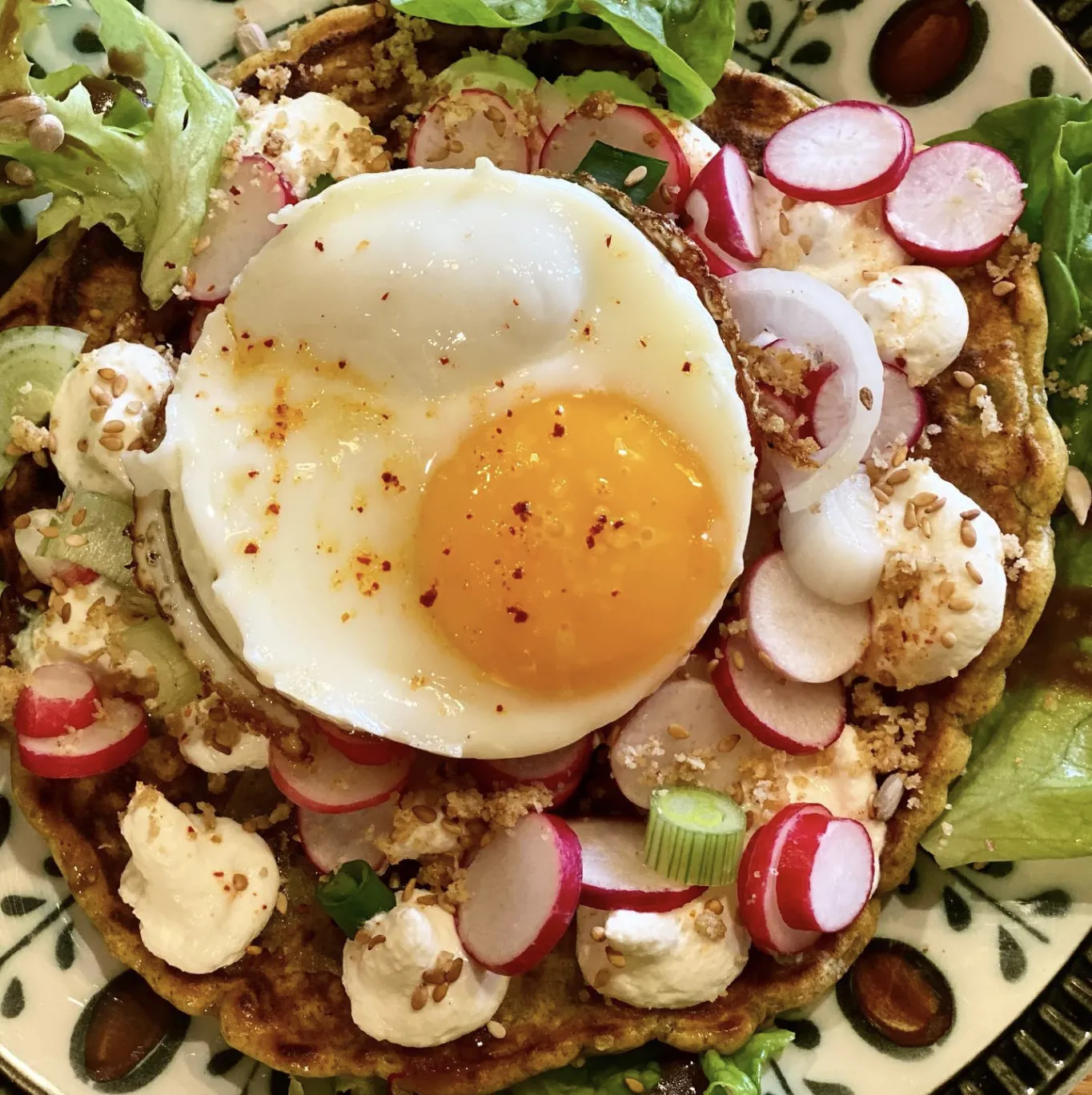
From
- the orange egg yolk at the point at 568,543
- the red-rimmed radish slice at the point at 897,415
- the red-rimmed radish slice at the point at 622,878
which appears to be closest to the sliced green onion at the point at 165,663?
→ the orange egg yolk at the point at 568,543

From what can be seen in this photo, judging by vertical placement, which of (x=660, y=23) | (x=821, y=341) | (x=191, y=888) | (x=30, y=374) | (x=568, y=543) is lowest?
(x=191, y=888)

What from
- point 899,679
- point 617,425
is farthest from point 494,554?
point 899,679

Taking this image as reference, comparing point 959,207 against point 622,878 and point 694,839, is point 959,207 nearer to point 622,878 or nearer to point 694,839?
point 694,839

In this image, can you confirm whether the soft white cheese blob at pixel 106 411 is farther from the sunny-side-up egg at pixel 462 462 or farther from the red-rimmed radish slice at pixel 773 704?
the red-rimmed radish slice at pixel 773 704

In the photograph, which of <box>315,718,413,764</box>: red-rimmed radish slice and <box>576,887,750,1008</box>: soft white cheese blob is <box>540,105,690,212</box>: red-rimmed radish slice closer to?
<box>315,718,413,764</box>: red-rimmed radish slice

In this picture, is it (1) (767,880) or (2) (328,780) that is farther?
(2) (328,780)

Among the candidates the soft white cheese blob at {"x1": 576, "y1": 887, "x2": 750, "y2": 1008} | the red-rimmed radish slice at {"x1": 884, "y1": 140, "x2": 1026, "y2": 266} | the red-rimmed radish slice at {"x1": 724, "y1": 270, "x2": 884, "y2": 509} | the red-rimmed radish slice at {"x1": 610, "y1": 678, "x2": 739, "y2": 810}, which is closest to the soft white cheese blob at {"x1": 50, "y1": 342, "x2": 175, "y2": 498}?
the red-rimmed radish slice at {"x1": 610, "y1": 678, "x2": 739, "y2": 810}

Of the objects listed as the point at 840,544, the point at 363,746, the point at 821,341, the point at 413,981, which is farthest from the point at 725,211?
the point at 413,981

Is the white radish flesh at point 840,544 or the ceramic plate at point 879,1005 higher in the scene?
the white radish flesh at point 840,544
